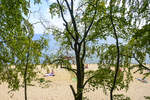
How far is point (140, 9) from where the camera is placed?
86.2 inches

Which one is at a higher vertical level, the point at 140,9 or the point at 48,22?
the point at 48,22

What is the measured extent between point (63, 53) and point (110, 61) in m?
2.11

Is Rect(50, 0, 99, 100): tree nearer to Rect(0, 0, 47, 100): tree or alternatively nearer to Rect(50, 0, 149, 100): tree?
Rect(50, 0, 149, 100): tree

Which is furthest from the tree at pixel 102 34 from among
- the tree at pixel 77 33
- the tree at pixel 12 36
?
the tree at pixel 12 36

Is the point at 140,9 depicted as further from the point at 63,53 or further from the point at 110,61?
the point at 63,53

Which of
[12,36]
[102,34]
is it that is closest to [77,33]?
[102,34]

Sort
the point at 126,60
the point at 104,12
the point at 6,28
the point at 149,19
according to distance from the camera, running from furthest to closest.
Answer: the point at 104,12
the point at 126,60
the point at 6,28
the point at 149,19

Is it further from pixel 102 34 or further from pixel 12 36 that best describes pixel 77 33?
pixel 12 36

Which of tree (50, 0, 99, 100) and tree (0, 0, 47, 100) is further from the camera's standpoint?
tree (50, 0, 99, 100)

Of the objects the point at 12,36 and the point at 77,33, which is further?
the point at 77,33

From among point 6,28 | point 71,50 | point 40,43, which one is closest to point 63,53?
point 71,50

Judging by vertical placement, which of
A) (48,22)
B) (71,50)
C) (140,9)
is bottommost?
(71,50)

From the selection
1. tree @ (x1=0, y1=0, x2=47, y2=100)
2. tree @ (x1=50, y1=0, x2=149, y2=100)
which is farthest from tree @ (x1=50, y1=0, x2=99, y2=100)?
tree @ (x1=0, y1=0, x2=47, y2=100)

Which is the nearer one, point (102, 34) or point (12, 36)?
point (12, 36)
